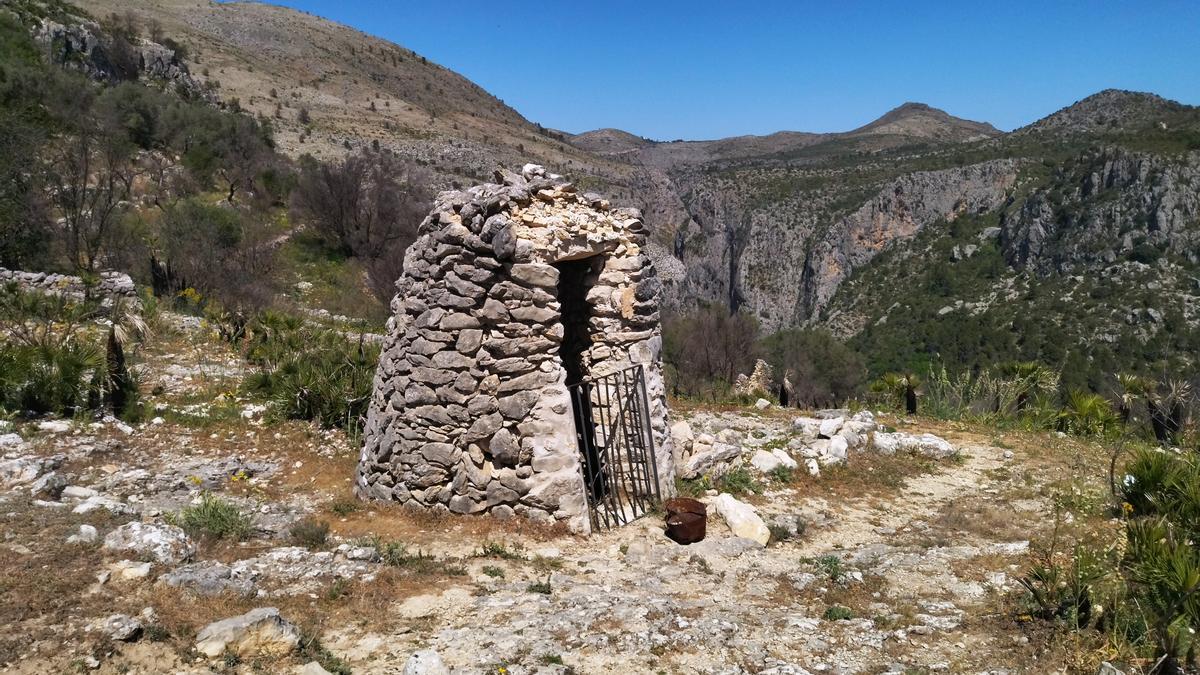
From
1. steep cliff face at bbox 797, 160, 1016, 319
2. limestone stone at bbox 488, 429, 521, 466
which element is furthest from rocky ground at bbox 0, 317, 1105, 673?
steep cliff face at bbox 797, 160, 1016, 319

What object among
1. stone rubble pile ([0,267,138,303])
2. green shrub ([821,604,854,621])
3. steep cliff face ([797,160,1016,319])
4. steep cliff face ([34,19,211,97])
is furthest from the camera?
steep cliff face ([797,160,1016,319])

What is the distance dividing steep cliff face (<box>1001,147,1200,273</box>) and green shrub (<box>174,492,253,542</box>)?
185 ft

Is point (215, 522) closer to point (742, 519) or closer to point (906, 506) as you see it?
point (742, 519)

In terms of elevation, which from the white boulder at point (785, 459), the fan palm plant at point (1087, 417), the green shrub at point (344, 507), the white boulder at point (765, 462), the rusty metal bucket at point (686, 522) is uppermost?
the green shrub at point (344, 507)

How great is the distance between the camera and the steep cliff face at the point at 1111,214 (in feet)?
154

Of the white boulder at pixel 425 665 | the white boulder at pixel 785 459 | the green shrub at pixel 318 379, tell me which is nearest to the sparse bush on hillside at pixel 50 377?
the green shrub at pixel 318 379

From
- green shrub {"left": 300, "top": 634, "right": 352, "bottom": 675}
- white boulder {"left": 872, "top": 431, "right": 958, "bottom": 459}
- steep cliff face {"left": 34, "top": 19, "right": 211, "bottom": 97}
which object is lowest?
white boulder {"left": 872, "top": 431, "right": 958, "bottom": 459}

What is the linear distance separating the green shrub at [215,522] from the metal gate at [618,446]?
338 centimetres

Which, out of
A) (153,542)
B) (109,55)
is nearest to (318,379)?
(153,542)

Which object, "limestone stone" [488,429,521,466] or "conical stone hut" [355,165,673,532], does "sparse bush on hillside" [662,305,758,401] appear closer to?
"conical stone hut" [355,165,673,532]

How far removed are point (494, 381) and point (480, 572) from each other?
191cm

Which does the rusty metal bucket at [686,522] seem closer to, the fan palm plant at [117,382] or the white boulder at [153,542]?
the white boulder at [153,542]

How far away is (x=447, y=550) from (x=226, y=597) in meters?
1.93

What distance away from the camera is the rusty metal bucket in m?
6.90
